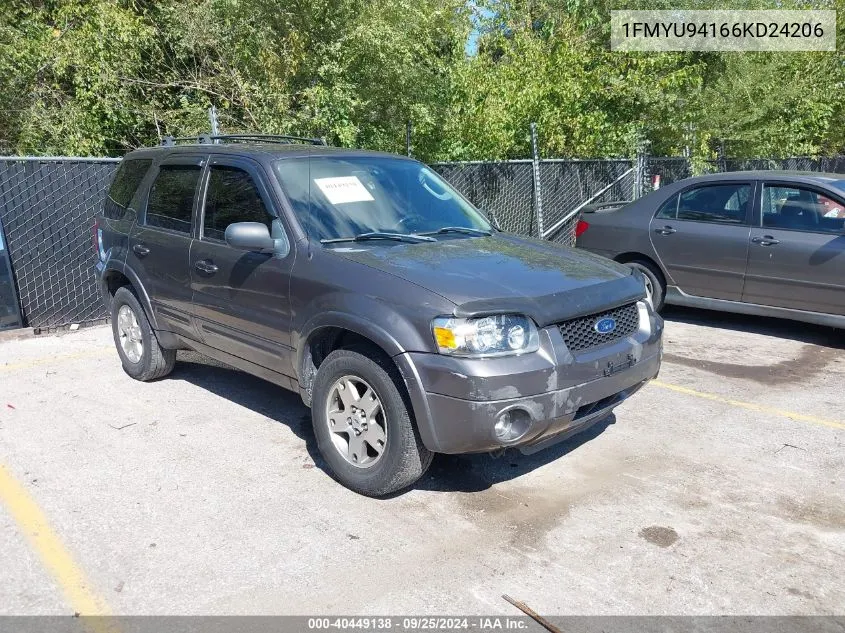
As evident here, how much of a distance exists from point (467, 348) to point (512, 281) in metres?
0.51

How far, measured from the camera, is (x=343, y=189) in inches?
179

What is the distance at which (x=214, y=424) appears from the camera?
5070 mm

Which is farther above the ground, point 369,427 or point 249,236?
point 249,236

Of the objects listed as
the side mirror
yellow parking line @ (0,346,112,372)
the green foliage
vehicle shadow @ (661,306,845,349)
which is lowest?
vehicle shadow @ (661,306,845,349)

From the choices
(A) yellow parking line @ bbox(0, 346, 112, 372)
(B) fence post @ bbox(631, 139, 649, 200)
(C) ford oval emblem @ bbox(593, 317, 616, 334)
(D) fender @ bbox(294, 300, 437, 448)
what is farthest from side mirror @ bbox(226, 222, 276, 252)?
(B) fence post @ bbox(631, 139, 649, 200)

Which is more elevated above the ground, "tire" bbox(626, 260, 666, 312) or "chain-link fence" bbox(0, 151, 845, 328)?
"chain-link fence" bbox(0, 151, 845, 328)

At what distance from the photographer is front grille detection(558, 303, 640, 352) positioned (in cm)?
375

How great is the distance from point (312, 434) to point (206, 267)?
1300mm

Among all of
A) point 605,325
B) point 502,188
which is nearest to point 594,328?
point 605,325

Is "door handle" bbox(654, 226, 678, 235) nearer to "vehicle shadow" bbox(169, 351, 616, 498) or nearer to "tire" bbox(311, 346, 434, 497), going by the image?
"vehicle shadow" bbox(169, 351, 616, 498)

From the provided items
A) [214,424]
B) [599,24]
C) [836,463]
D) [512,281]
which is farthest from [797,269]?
[599,24]

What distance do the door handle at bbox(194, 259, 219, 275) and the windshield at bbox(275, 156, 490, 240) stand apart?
77 cm

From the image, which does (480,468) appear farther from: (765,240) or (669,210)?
(669,210)

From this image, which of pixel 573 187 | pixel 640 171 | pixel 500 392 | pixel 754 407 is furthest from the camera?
pixel 640 171
